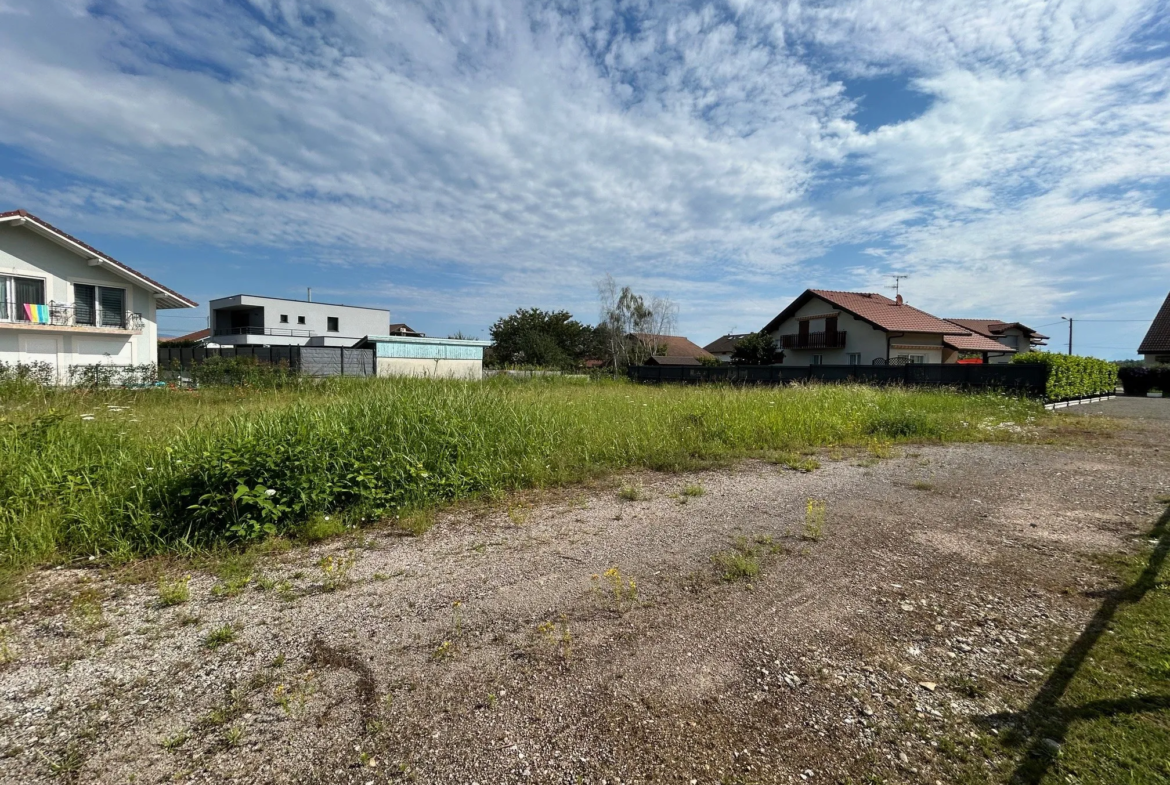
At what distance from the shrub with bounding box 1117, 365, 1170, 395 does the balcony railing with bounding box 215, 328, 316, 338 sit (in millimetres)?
50073

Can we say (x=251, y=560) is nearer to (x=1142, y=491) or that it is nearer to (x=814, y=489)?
(x=814, y=489)

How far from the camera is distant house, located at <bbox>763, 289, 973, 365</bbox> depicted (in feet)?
93.0

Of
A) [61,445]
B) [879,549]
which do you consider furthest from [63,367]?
[879,549]

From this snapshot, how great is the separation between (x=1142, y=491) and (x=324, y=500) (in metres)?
8.12

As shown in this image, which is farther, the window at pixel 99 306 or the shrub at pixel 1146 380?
the shrub at pixel 1146 380

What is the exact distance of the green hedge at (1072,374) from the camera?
641 inches

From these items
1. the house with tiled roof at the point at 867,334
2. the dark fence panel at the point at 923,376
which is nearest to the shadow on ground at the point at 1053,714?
the dark fence panel at the point at 923,376

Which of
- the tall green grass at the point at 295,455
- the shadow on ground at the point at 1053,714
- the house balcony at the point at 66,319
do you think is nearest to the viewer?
the shadow on ground at the point at 1053,714

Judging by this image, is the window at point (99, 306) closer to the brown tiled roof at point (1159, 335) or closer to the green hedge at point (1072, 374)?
the green hedge at point (1072, 374)

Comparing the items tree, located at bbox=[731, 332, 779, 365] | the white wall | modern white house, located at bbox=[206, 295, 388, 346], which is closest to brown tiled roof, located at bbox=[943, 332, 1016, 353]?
tree, located at bbox=[731, 332, 779, 365]

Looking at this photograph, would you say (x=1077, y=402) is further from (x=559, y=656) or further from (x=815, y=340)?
(x=559, y=656)

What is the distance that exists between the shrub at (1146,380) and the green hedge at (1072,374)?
5.77m

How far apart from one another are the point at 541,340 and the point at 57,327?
30463 mm

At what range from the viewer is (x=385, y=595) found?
300cm
